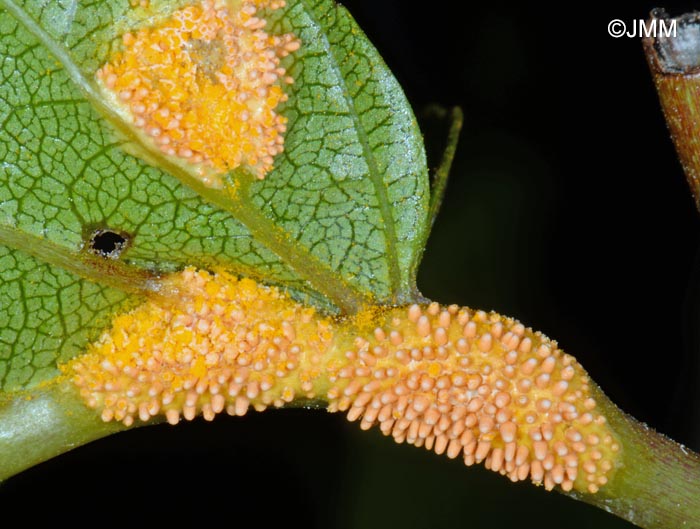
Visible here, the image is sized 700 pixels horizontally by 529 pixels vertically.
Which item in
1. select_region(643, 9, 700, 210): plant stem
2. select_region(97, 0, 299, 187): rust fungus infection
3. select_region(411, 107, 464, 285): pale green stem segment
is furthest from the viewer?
select_region(411, 107, 464, 285): pale green stem segment

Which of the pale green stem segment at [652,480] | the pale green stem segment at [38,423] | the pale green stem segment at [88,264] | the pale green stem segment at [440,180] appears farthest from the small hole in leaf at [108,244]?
the pale green stem segment at [652,480]

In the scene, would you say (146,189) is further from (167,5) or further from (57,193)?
(167,5)

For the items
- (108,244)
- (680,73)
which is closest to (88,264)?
(108,244)

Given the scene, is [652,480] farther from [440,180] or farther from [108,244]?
[108,244]

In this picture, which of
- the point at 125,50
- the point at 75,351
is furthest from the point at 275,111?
the point at 75,351

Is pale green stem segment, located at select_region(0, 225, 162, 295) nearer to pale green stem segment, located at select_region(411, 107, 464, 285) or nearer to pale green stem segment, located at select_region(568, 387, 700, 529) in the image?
pale green stem segment, located at select_region(411, 107, 464, 285)

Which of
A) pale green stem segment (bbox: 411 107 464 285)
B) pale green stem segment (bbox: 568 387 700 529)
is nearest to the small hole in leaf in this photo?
pale green stem segment (bbox: 411 107 464 285)
